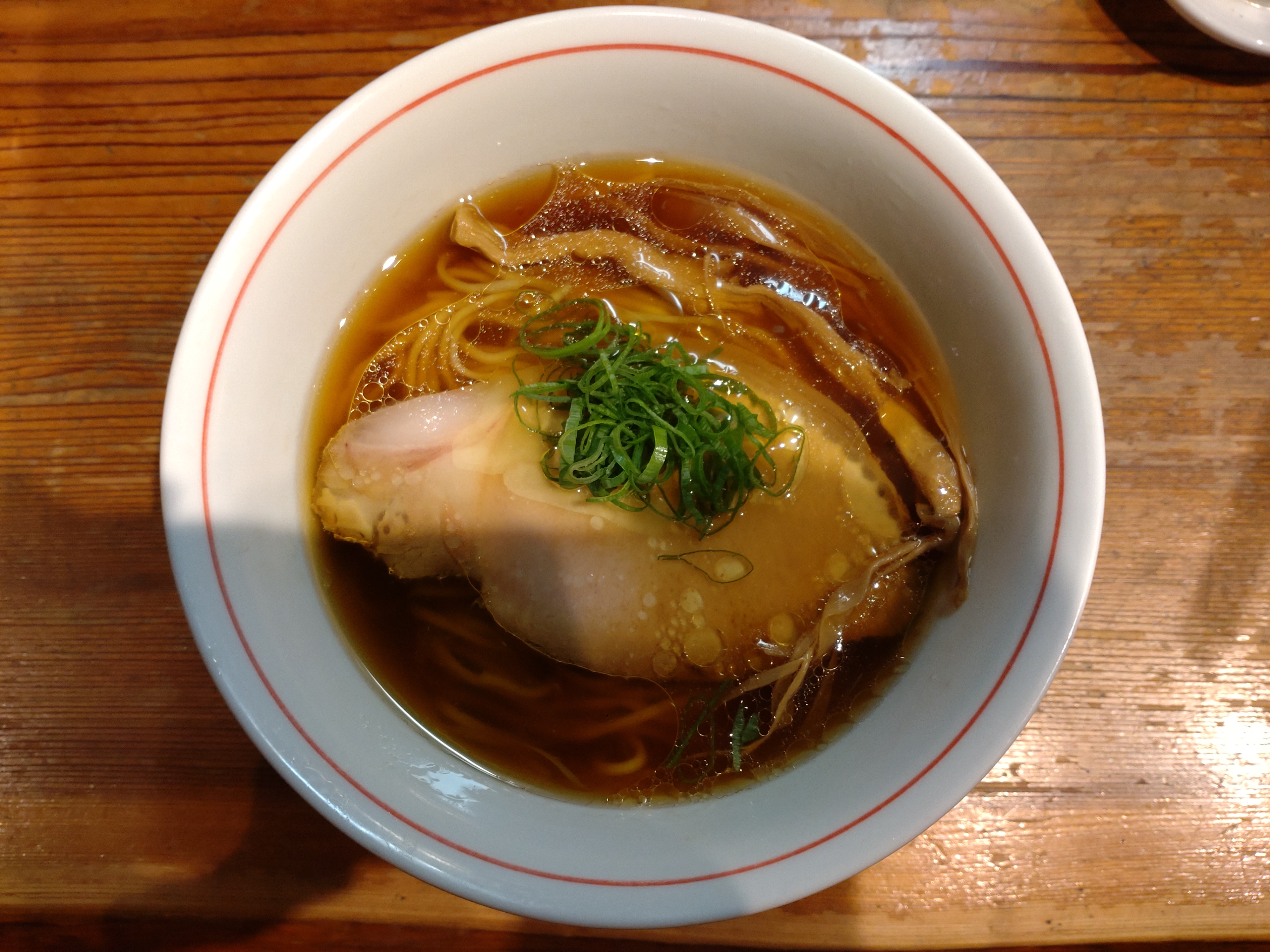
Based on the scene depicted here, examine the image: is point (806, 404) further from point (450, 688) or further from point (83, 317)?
point (83, 317)

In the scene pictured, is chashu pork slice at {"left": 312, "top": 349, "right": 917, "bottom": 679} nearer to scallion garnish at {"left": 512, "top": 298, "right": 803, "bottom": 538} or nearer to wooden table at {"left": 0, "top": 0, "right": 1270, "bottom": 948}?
scallion garnish at {"left": 512, "top": 298, "right": 803, "bottom": 538}

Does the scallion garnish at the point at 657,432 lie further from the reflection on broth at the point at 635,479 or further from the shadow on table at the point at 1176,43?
the shadow on table at the point at 1176,43

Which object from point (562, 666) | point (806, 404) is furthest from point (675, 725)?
point (806, 404)

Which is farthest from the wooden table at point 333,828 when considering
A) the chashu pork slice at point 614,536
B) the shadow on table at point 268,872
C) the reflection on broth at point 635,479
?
the chashu pork slice at point 614,536

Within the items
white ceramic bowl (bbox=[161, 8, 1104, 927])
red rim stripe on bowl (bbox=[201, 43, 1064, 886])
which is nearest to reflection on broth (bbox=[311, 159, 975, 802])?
white ceramic bowl (bbox=[161, 8, 1104, 927])

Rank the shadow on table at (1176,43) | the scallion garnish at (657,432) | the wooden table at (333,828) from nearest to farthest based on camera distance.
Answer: the scallion garnish at (657,432), the wooden table at (333,828), the shadow on table at (1176,43)

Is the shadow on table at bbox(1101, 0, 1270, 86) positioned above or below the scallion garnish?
above
